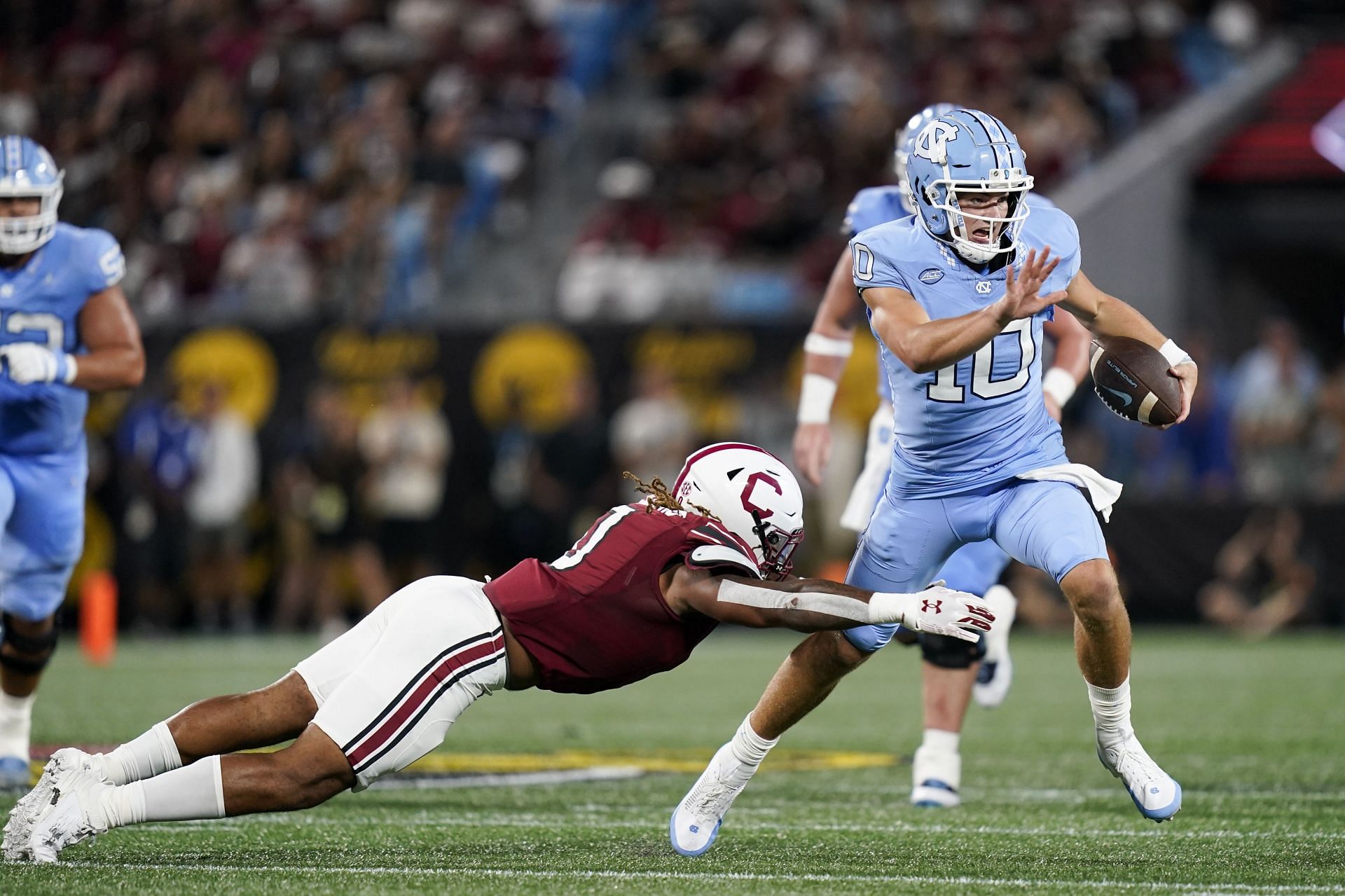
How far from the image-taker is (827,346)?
20.2ft

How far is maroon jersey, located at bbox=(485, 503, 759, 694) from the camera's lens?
4285 mm

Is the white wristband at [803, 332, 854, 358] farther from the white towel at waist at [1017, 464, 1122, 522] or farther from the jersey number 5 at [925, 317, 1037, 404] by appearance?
the white towel at waist at [1017, 464, 1122, 522]

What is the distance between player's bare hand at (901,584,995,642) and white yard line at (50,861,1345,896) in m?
0.56

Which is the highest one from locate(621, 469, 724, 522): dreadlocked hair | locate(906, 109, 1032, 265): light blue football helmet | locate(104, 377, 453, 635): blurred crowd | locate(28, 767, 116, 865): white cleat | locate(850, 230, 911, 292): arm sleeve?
locate(906, 109, 1032, 265): light blue football helmet

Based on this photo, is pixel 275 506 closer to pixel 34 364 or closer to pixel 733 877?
pixel 34 364

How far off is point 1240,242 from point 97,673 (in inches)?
348

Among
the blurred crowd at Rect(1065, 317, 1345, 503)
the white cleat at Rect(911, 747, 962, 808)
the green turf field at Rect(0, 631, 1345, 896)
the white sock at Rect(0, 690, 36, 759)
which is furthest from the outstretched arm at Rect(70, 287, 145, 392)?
the blurred crowd at Rect(1065, 317, 1345, 503)

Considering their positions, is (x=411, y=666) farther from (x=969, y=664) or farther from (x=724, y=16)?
(x=724, y=16)

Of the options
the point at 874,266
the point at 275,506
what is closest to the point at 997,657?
the point at 874,266

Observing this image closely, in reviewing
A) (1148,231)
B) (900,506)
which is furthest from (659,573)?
(1148,231)

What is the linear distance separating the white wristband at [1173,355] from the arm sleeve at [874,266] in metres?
0.71

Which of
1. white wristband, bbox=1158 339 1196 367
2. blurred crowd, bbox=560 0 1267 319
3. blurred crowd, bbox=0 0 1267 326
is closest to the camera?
white wristband, bbox=1158 339 1196 367

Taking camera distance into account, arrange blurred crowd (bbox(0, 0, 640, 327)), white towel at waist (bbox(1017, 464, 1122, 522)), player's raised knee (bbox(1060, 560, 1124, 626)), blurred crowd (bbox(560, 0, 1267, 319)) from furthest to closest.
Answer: blurred crowd (bbox(0, 0, 640, 327)) < blurred crowd (bbox(560, 0, 1267, 319)) < white towel at waist (bbox(1017, 464, 1122, 522)) < player's raised knee (bbox(1060, 560, 1124, 626))

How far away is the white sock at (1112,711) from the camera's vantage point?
4.74 meters
